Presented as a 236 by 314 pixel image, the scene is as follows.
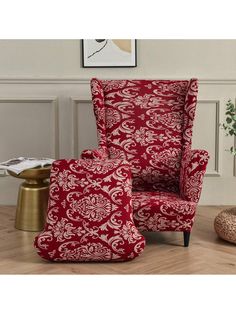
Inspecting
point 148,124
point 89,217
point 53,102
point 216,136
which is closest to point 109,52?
point 53,102

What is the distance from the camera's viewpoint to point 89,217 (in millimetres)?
2889

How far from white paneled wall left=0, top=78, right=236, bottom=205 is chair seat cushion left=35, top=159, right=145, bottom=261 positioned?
123cm

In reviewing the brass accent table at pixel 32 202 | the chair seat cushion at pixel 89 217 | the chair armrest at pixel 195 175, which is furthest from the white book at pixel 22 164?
the chair armrest at pixel 195 175

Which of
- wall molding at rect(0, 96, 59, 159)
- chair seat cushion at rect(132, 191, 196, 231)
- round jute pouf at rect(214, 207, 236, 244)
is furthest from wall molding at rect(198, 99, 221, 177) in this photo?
chair seat cushion at rect(132, 191, 196, 231)

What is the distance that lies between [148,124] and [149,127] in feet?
0.07

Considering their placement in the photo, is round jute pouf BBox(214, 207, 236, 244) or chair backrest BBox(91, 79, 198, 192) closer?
round jute pouf BBox(214, 207, 236, 244)

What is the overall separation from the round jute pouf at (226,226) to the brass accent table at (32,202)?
42.6 inches

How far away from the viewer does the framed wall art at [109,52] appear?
161 inches

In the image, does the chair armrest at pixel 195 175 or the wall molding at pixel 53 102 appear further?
the wall molding at pixel 53 102

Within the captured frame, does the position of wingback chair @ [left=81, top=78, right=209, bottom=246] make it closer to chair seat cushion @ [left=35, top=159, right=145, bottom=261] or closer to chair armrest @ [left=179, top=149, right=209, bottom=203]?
chair armrest @ [left=179, top=149, right=209, bottom=203]

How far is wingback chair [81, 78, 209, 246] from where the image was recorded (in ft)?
11.4

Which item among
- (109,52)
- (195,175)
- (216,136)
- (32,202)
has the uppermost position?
(109,52)

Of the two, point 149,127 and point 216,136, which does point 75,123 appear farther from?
point 216,136

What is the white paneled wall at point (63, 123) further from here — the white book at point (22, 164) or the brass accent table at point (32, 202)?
the brass accent table at point (32, 202)
